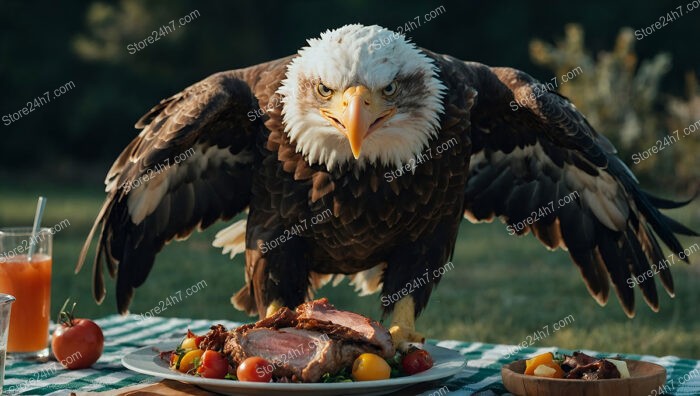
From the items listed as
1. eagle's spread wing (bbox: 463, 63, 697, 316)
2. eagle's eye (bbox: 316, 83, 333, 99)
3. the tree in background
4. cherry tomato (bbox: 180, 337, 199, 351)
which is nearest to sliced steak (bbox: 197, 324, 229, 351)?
cherry tomato (bbox: 180, 337, 199, 351)

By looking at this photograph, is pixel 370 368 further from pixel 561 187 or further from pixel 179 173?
pixel 561 187

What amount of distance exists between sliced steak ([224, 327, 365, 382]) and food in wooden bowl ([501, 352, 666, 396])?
470 millimetres

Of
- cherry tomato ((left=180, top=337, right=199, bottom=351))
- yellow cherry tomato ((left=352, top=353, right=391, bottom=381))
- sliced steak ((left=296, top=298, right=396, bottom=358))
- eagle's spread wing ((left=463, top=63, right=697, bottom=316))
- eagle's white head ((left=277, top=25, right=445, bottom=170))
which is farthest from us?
eagle's spread wing ((left=463, top=63, right=697, bottom=316))

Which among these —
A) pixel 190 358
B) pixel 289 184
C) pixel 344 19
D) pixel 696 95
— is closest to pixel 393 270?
pixel 289 184

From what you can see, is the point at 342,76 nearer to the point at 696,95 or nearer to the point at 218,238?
the point at 218,238

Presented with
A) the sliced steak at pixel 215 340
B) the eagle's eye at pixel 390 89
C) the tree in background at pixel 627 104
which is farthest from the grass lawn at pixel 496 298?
the sliced steak at pixel 215 340

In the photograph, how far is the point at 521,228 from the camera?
441 centimetres

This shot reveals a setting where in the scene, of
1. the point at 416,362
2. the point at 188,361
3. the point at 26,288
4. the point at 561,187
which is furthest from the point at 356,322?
the point at 561,187

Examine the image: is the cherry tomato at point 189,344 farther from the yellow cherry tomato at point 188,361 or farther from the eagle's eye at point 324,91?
the eagle's eye at point 324,91

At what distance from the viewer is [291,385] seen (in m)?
2.66

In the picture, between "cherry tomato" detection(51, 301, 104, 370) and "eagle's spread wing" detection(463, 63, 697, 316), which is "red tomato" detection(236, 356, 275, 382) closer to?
"cherry tomato" detection(51, 301, 104, 370)

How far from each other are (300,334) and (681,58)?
55.2 ft

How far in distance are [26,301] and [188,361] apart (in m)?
0.98

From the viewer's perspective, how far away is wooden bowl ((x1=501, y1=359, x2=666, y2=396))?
264 centimetres
